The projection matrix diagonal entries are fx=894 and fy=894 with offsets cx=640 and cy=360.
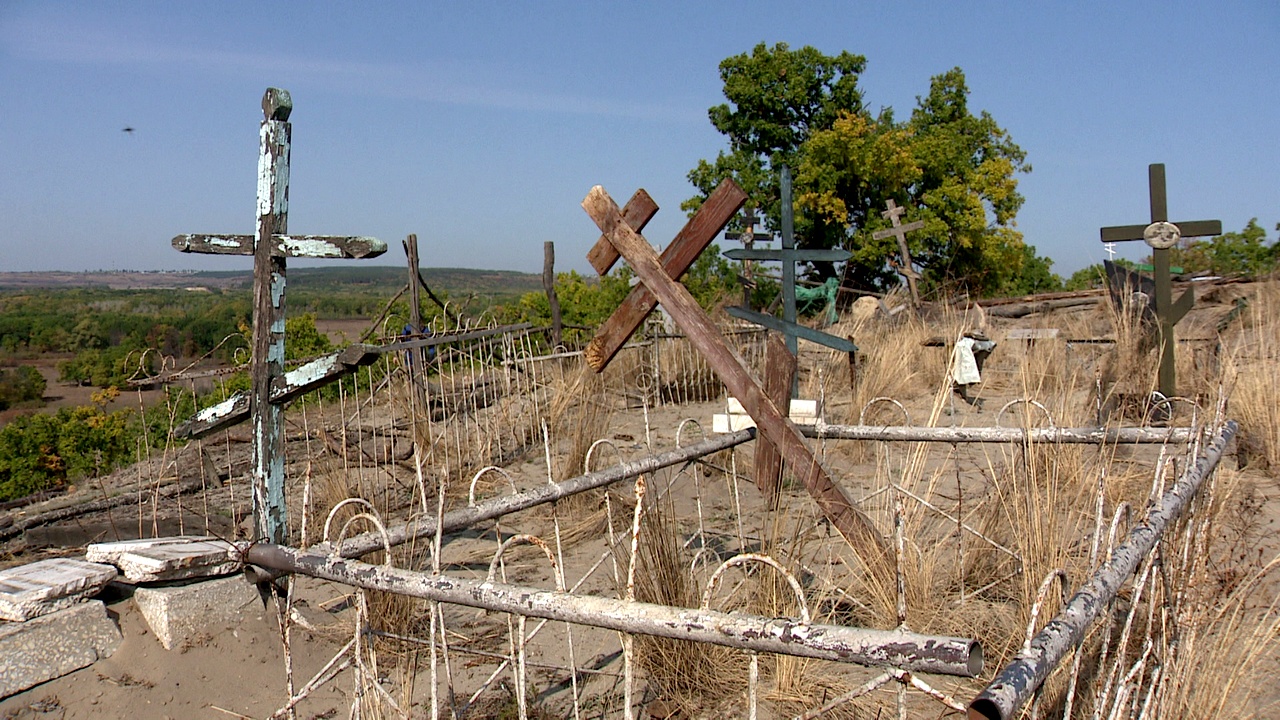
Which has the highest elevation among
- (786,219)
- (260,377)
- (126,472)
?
(786,219)

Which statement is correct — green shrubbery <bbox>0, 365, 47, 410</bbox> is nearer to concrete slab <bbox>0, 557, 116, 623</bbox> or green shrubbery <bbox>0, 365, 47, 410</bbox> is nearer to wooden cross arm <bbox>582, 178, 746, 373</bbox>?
concrete slab <bbox>0, 557, 116, 623</bbox>

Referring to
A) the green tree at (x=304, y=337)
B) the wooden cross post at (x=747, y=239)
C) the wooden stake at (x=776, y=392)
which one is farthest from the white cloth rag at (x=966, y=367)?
the green tree at (x=304, y=337)

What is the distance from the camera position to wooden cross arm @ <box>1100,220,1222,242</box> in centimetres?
621

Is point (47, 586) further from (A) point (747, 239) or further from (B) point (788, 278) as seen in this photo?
(A) point (747, 239)

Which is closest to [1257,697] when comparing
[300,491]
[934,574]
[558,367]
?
[934,574]

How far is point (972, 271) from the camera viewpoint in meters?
19.5

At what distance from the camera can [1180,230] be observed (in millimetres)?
6305

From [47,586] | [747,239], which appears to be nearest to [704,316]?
[47,586]

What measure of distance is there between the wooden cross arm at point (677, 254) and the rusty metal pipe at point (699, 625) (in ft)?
5.69

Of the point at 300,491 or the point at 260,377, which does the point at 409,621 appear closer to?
the point at 260,377

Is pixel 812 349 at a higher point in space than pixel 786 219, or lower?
lower

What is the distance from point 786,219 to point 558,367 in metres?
2.79

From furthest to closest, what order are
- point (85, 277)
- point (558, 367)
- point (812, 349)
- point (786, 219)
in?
1. point (85, 277)
2. point (812, 349)
3. point (558, 367)
4. point (786, 219)

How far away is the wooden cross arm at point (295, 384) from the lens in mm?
2525
